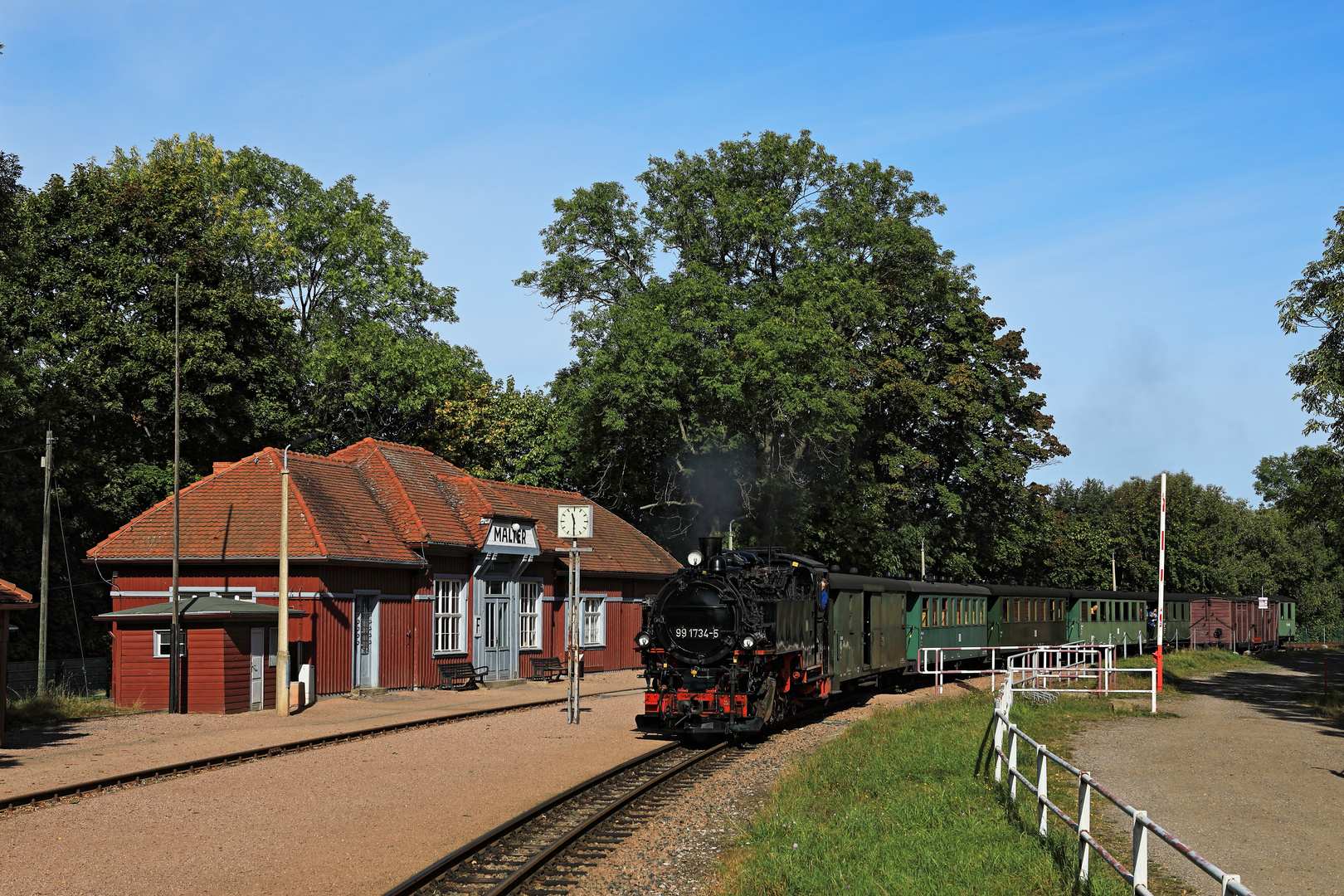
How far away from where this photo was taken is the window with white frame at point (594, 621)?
38469mm

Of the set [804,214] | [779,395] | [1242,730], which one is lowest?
[1242,730]

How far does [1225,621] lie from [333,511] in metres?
45.3

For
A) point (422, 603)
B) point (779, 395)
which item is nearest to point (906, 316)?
point (779, 395)

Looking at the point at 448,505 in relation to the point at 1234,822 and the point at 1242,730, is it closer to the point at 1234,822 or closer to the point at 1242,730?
the point at 1242,730

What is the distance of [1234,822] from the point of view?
41.8ft

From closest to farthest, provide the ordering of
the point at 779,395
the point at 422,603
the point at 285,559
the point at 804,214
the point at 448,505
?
the point at 285,559, the point at 422,603, the point at 448,505, the point at 779,395, the point at 804,214

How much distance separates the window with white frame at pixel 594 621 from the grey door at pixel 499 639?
4075mm

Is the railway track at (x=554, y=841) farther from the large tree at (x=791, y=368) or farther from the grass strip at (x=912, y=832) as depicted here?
the large tree at (x=791, y=368)

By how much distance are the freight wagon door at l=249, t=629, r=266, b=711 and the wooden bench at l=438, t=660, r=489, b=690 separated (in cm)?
614

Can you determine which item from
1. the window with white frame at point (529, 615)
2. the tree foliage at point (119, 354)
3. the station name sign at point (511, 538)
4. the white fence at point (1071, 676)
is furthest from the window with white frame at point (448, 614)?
the white fence at point (1071, 676)

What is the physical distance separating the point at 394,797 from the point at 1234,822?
970 centimetres

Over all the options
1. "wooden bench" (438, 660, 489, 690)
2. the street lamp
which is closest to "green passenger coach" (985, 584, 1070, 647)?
"wooden bench" (438, 660, 489, 690)

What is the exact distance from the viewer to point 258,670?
25891 mm

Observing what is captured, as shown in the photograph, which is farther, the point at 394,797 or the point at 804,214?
the point at 804,214
